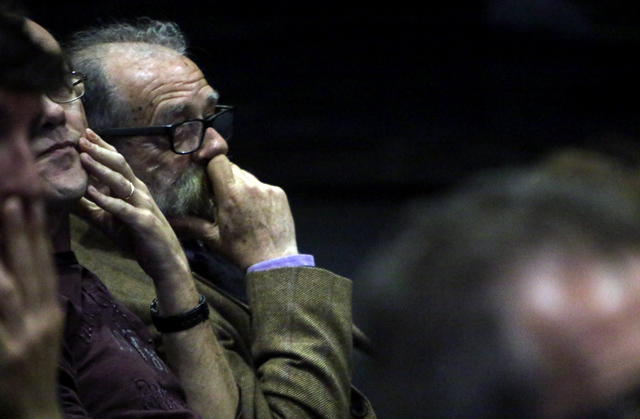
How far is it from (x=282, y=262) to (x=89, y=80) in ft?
2.27

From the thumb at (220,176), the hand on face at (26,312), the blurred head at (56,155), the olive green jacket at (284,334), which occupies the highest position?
the hand on face at (26,312)

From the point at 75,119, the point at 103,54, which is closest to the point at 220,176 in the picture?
the point at 103,54

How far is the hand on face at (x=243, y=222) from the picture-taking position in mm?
2273

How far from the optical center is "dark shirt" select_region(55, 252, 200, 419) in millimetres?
1478

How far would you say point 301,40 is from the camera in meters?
3.35

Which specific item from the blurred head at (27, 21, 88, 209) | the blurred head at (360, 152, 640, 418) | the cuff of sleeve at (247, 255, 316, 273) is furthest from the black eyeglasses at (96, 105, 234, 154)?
the blurred head at (360, 152, 640, 418)

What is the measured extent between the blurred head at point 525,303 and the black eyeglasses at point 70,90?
1202 mm

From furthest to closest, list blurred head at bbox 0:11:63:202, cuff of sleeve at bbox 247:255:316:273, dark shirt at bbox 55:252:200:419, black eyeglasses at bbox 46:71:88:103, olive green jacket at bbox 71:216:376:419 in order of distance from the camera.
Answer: cuff of sleeve at bbox 247:255:316:273
olive green jacket at bbox 71:216:376:419
black eyeglasses at bbox 46:71:88:103
dark shirt at bbox 55:252:200:419
blurred head at bbox 0:11:63:202

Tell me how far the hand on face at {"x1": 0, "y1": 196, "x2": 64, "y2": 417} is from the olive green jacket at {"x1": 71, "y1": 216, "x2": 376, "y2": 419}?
962 mm

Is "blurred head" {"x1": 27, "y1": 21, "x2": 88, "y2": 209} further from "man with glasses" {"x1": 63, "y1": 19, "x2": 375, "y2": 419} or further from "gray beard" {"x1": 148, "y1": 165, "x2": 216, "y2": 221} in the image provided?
"gray beard" {"x1": 148, "y1": 165, "x2": 216, "y2": 221}

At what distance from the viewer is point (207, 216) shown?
7.75ft

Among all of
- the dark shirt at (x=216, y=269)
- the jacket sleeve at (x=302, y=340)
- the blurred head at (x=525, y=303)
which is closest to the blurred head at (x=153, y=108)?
the dark shirt at (x=216, y=269)

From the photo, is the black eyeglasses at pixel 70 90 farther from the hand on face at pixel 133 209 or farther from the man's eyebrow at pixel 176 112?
the man's eyebrow at pixel 176 112

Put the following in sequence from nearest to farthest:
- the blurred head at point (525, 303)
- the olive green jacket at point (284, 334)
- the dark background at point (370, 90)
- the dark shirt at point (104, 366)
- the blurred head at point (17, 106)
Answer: the blurred head at point (525, 303)
the blurred head at point (17, 106)
the dark shirt at point (104, 366)
the olive green jacket at point (284, 334)
the dark background at point (370, 90)
